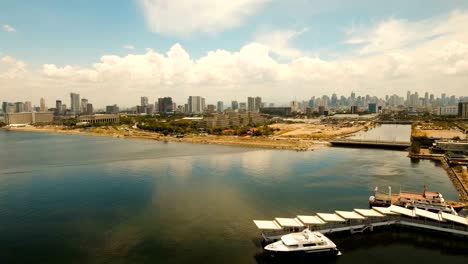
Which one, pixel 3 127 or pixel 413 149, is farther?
pixel 3 127

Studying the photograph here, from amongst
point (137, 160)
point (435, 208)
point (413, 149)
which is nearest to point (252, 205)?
point (435, 208)

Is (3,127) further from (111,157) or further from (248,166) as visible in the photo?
(248,166)

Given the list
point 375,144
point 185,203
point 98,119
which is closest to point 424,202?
point 185,203

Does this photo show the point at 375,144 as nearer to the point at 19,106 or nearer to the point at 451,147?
the point at 451,147

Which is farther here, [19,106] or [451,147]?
[19,106]

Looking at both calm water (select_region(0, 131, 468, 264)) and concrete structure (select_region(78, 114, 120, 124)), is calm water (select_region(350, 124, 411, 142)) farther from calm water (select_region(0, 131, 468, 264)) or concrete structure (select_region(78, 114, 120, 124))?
concrete structure (select_region(78, 114, 120, 124))

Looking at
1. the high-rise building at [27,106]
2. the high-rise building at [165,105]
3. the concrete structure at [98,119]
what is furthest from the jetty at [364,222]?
the high-rise building at [27,106]
